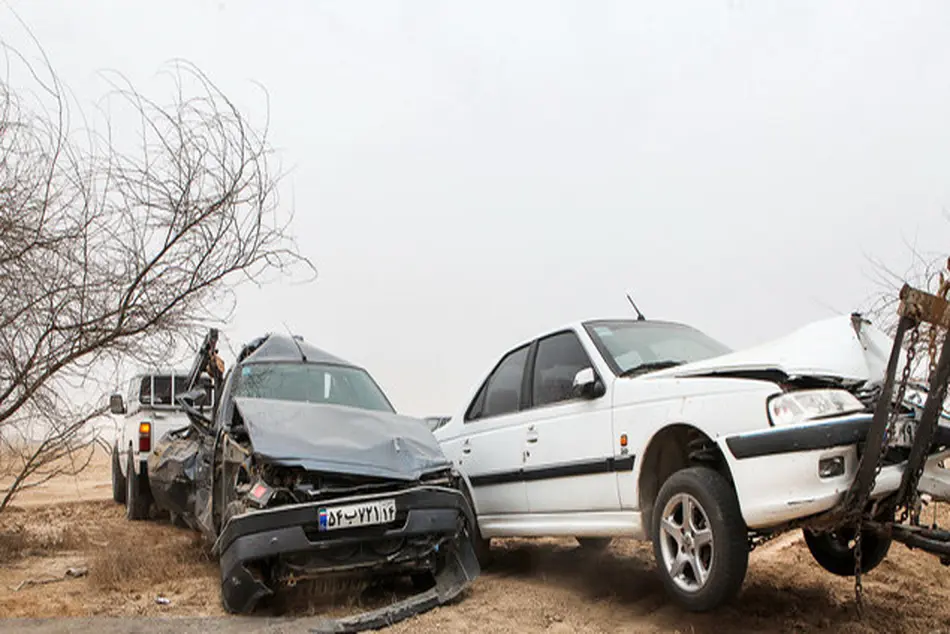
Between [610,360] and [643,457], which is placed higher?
[610,360]

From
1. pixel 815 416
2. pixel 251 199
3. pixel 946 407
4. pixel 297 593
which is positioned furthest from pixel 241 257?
pixel 946 407

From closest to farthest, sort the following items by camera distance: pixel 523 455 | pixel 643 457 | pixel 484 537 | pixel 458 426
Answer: pixel 643 457 < pixel 523 455 < pixel 484 537 < pixel 458 426

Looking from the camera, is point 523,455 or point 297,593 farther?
point 523,455

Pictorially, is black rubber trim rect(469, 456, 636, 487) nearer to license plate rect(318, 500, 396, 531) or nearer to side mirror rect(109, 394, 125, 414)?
license plate rect(318, 500, 396, 531)

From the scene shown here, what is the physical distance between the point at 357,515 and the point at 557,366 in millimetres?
1735

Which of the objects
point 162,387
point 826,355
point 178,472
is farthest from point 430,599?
point 162,387

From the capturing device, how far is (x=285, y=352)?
22.0 ft

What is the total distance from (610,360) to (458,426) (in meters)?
2.00

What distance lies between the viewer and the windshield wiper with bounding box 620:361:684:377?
483 centimetres

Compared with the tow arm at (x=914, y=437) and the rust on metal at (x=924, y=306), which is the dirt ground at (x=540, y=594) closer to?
the tow arm at (x=914, y=437)

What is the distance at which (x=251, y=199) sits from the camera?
6648 mm

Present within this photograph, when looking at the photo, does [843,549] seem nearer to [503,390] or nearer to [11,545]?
[503,390]

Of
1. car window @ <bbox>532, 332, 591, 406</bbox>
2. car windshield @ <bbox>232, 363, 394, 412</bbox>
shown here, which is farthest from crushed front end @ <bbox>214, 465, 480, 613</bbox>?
car windshield @ <bbox>232, 363, 394, 412</bbox>

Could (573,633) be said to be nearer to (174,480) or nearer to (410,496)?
(410,496)
